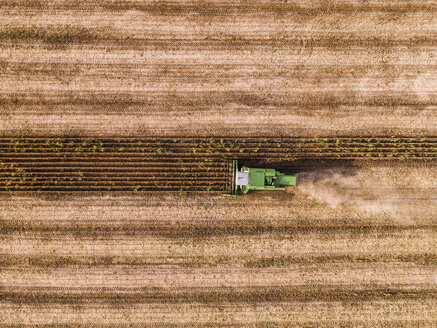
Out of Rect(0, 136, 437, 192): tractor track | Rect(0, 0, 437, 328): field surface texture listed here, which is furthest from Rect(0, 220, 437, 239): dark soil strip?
Rect(0, 136, 437, 192): tractor track

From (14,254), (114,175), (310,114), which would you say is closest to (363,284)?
(310,114)

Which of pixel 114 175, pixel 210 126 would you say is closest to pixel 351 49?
pixel 210 126

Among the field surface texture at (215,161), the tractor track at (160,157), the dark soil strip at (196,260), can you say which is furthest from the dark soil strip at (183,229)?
the tractor track at (160,157)

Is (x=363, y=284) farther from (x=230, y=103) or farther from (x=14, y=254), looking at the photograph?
(x=14, y=254)

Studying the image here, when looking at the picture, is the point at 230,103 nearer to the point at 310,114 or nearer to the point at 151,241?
the point at 310,114

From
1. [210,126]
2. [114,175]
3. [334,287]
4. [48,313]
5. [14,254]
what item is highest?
[210,126]

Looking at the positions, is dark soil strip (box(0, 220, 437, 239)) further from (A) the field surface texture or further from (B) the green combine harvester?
(B) the green combine harvester

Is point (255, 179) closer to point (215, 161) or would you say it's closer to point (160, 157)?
point (215, 161)

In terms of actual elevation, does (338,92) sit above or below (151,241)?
above
